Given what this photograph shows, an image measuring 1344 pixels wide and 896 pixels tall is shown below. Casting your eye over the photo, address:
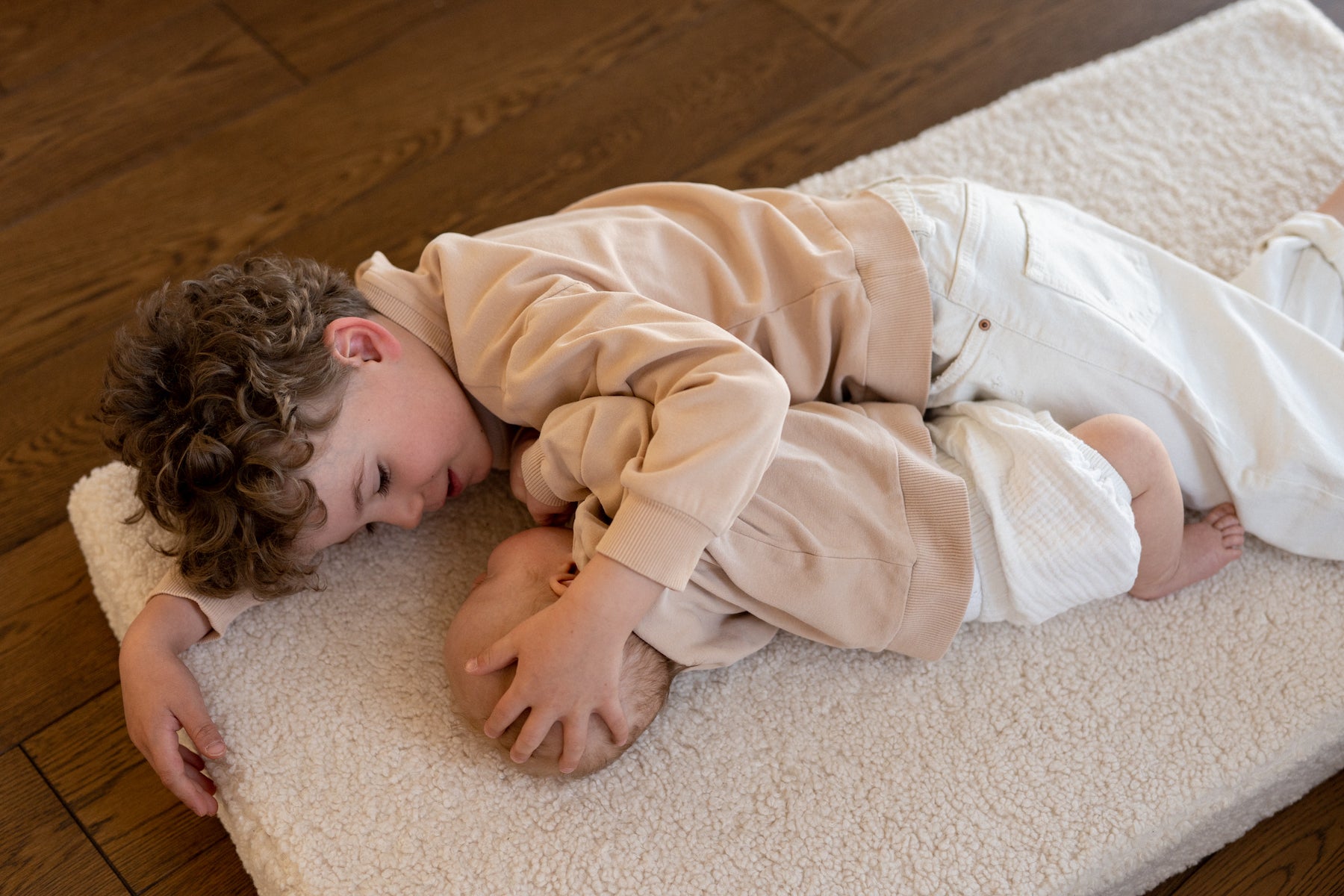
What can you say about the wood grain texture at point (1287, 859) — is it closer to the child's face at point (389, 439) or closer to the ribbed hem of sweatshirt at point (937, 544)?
the ribbed hem of sweatshirt at point (937, 544)

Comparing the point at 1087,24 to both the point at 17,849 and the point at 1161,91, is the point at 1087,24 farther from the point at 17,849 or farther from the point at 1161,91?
the point at 17,849

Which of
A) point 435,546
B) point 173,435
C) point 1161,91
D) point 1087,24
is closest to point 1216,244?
point 1161,91

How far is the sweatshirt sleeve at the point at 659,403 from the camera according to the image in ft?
2.64

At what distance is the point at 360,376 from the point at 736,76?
34.2 inches

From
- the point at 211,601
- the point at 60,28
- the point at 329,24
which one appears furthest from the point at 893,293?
the point at 60,28

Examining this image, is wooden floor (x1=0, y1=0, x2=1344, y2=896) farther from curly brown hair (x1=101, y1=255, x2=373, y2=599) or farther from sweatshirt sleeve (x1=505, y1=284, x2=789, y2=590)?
sweatshirt sleeve (x1=505, y1=284, x2=789, y2=590)

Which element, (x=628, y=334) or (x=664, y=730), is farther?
(x=664, y=730)

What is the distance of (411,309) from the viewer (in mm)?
961

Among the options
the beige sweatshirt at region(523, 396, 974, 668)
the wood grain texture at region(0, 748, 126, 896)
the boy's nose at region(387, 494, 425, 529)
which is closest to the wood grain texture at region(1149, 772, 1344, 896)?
the beige sweatshirt at region(523, 396, 974, 668)

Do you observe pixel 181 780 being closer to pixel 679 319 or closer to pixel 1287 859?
pixel 679 319

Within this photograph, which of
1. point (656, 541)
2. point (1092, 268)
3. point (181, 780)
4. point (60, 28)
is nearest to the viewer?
point (656, 541)

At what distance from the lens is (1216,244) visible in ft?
4.05

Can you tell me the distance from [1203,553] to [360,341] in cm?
81

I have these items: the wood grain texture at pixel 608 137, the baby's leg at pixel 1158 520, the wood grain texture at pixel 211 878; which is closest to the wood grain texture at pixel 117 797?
the wood grain texture at pixel 211 878
